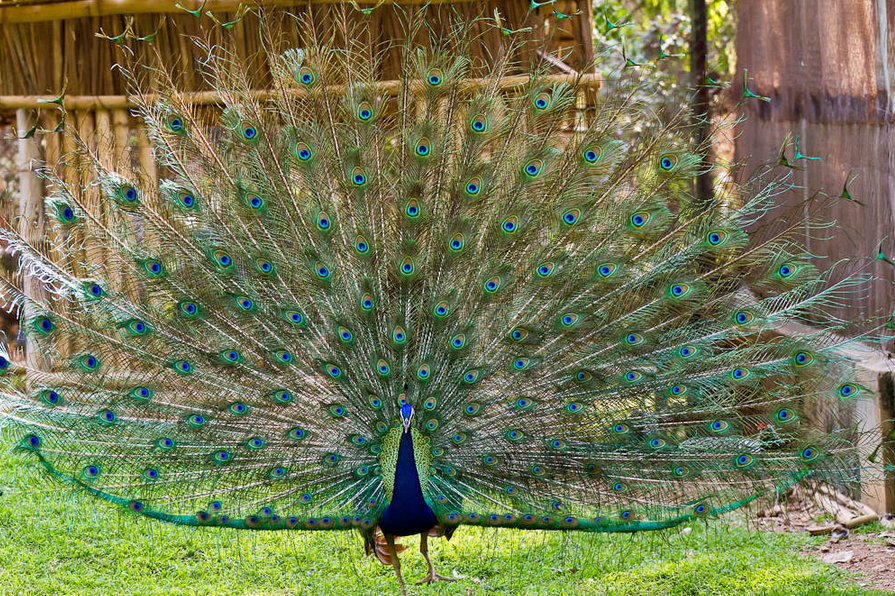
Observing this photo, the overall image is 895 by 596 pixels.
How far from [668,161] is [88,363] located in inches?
113

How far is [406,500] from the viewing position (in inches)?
172

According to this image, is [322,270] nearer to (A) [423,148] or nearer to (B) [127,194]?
(A) [423,148]

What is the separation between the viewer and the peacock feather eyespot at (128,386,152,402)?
4.42m

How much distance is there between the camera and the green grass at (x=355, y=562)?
5047 mm

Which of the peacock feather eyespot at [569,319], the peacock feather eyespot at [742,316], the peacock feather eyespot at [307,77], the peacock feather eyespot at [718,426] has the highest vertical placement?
the peacock feather eyespot at [307,77]

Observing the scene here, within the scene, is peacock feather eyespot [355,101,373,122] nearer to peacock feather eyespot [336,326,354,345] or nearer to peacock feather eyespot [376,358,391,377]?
peacock feather eyespot [336,326,354,345]

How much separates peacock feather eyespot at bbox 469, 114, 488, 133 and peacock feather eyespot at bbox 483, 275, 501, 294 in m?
0.69

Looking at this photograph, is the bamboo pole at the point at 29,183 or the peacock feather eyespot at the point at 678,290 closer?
the peacock feather eyespot at the point at 678,290

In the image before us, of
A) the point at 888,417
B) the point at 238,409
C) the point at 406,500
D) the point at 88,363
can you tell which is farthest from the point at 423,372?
the point at 888,417

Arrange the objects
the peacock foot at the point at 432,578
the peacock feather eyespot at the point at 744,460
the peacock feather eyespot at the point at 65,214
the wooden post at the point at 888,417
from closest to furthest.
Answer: the peacock feather eyespot at the point at 744,460, the peacock feather eyespot at the point at 65,214, the wooden post at the point at 888,417, the peacock foot at the point at 432,578

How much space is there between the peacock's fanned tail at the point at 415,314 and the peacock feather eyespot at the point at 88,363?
30 millimetres

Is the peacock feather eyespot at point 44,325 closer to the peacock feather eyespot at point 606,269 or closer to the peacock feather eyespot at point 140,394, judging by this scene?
the peacock feather eyespot at point 140,394

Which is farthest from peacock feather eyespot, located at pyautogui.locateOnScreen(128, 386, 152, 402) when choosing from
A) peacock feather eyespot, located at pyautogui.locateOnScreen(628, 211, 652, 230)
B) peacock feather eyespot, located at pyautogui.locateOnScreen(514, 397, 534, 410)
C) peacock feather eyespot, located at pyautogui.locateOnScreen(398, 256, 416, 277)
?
peacock feather eyespot, located at pyautogui.locateOnScreen(628, 211, 652, 230)

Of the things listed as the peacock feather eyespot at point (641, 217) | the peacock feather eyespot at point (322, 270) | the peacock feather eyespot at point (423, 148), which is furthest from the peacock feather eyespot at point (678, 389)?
the peacock feather eyespot at point (322, 270)
